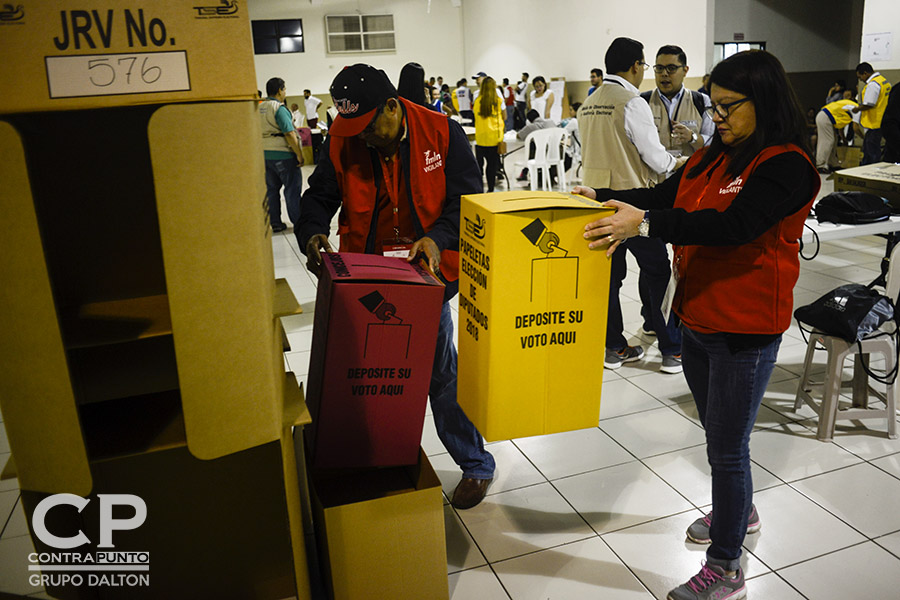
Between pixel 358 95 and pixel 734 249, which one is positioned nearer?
pixel 734 249

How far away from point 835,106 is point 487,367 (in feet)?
32.7

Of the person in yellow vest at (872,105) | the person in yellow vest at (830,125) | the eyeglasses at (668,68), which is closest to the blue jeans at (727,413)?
the eyeglasses at (668,68)

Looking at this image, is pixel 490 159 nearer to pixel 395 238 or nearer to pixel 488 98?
pixel 488 98

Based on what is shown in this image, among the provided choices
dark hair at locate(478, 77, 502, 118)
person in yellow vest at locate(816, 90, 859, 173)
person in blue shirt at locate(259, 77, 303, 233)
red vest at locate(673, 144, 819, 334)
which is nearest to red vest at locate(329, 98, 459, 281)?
red vest at locate(673, 144, 819, 334)

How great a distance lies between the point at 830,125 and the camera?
32.3 feet

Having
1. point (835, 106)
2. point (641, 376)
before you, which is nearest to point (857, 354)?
point (641, 376)

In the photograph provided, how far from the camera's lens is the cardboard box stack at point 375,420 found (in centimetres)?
174

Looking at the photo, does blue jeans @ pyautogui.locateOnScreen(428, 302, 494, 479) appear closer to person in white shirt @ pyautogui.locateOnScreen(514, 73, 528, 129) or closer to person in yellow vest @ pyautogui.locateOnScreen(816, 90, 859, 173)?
person in yellow vest @ pyautogui.locateOnScreen(816, 90, 859, 173)

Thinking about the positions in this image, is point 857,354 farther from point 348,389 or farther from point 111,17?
point 111,17

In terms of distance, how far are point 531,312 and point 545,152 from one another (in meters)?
7.62

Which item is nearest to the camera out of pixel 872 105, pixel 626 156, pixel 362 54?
pixel 626 156

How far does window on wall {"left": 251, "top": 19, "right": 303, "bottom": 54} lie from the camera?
1786 cm

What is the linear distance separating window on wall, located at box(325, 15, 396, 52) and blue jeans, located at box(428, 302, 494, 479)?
17942 millimetres

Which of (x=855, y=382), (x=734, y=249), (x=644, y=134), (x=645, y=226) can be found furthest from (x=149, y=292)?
(x=855, y=382)
